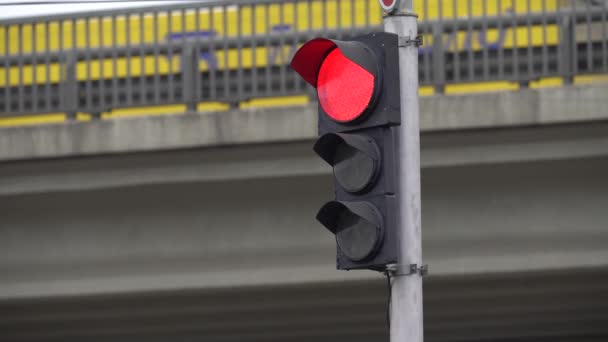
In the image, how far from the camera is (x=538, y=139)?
11727 mm

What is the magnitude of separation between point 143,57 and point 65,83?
817 millimetres

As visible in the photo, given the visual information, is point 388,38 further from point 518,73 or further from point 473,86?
point 473,86

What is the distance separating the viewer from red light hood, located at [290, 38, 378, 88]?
6164 mm

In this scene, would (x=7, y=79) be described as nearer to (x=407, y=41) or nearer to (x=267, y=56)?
(x=267, y=56)

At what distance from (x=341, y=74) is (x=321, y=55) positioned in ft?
0.71

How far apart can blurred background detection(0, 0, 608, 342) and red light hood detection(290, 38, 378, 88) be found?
5105mm

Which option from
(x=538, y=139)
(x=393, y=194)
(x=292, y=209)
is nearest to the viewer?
(x=393, y=194)

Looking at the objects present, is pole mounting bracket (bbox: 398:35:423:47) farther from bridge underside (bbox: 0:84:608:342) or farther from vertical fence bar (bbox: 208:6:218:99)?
vertical fence bar (bbox: 208:6:218:99)

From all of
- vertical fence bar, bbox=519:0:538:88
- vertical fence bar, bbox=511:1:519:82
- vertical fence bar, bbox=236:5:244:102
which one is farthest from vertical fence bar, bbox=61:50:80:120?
vertical fence bar, bbox=519:0:538:88

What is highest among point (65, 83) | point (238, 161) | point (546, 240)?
point (65, 83)

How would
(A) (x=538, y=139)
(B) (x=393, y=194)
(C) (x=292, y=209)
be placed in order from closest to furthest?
1. (B) (x=393, y=194)
2. (A) (x=538, y=139)
3. (C) (x=292, y=209)

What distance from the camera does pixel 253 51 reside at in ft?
41.3

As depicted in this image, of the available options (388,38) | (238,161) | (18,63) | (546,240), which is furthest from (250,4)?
(388,38)

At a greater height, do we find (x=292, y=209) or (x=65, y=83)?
(x=65, y=83)
